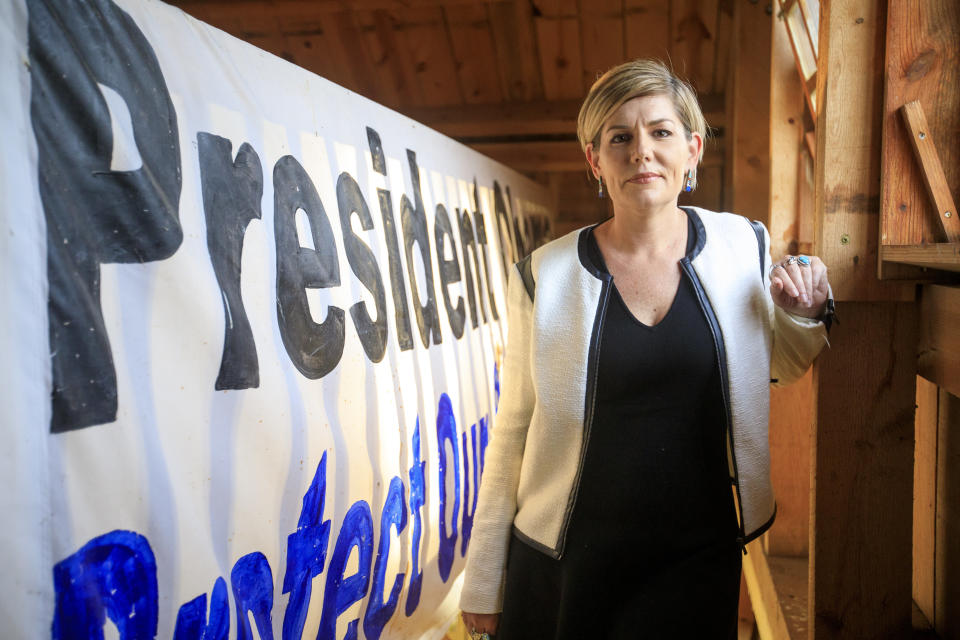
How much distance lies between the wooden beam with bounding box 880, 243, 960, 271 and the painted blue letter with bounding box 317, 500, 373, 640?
134 centimetres

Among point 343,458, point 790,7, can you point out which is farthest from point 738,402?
point 790,7

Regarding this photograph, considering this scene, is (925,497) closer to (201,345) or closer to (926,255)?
(926,255)

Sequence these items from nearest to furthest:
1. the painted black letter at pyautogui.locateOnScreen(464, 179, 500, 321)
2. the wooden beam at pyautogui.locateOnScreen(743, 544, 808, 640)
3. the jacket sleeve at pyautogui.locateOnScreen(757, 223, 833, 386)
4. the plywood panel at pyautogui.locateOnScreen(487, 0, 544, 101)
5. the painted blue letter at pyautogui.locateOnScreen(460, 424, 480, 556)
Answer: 1. the jacket sleeve at pyautogui.locateOnScreen(757, 223, 833, 386)
2. the wooden beam at pyautogui.locateOnScreen(743, 544, 808, 640)
3. the painted blue letter at pyautogui.locateOnScreen(460, 424, 480, 556)
4. the painted black letter at pyautogui.locateOnScreen(464, 179, 500, 321)
5. the plywood panel at pyautogui.locateOnScreen(487, 0, 544, 101)

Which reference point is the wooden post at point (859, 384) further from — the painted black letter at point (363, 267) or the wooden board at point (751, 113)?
the wooden board at point (751, 113)

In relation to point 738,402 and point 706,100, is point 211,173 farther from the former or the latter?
point 706,100

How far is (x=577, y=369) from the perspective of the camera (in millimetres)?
1384

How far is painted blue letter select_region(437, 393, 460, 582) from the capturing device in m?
2.48

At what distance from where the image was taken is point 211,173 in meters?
1.47

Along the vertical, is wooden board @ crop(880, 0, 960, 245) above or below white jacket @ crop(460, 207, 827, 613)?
above

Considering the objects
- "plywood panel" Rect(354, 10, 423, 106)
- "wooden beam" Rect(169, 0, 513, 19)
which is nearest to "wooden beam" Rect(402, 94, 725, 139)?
"plywood panel" Rect(354, 10, 423, 106)

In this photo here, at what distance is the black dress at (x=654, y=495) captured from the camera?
137 centimetres

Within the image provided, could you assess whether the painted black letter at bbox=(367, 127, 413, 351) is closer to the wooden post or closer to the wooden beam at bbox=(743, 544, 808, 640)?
the wooden post

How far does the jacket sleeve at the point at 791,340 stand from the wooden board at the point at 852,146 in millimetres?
150

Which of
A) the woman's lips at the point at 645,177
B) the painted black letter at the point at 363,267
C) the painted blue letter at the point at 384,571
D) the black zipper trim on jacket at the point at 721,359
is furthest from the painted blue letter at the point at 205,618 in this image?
the woman's lips at the point at 645,177
